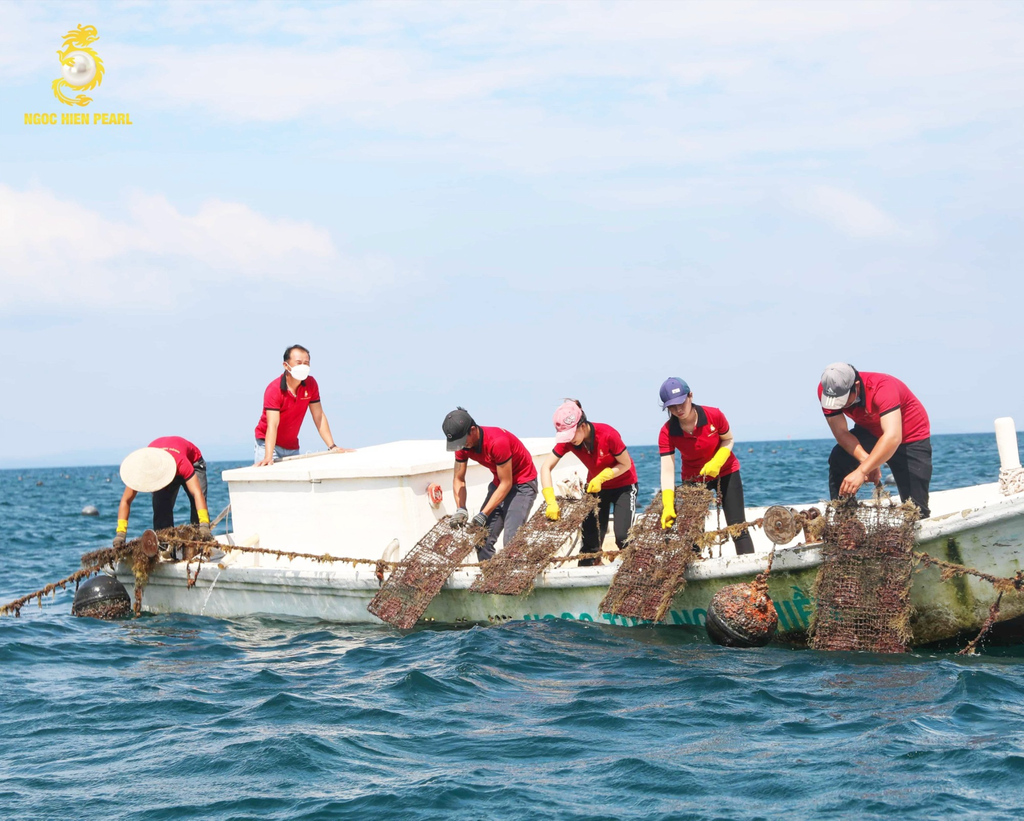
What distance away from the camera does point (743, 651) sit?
7719 mm

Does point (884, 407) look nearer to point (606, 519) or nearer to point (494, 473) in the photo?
point (606, 519)

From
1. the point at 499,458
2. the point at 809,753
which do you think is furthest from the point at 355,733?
the point at 499,458

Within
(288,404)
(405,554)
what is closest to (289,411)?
(288,404)

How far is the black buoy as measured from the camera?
10.8m

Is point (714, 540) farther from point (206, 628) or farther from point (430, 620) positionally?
point (206, 628)

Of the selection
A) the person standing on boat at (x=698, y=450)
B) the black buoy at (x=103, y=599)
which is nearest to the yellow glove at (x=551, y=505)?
the person standing on boat at (x=698, y=450)

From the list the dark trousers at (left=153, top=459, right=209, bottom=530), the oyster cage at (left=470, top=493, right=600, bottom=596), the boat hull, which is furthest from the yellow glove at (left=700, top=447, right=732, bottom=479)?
the dark trousers at (left=153, top=459, right=209, bottom=530)

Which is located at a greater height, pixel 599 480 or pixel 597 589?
pixel 599 480

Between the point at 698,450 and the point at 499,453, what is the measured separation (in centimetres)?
173

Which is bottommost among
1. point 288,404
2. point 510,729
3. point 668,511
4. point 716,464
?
point 510,729

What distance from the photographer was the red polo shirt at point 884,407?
7.64 meters

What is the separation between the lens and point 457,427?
28.9 ft

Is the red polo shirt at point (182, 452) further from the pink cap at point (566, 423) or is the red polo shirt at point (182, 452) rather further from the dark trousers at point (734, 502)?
the dark trousers at point (734, 502)

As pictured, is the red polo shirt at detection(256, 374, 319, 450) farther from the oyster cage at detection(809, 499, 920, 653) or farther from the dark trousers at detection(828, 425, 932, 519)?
the oyster cage at detection(809, 499, 920, 653)
